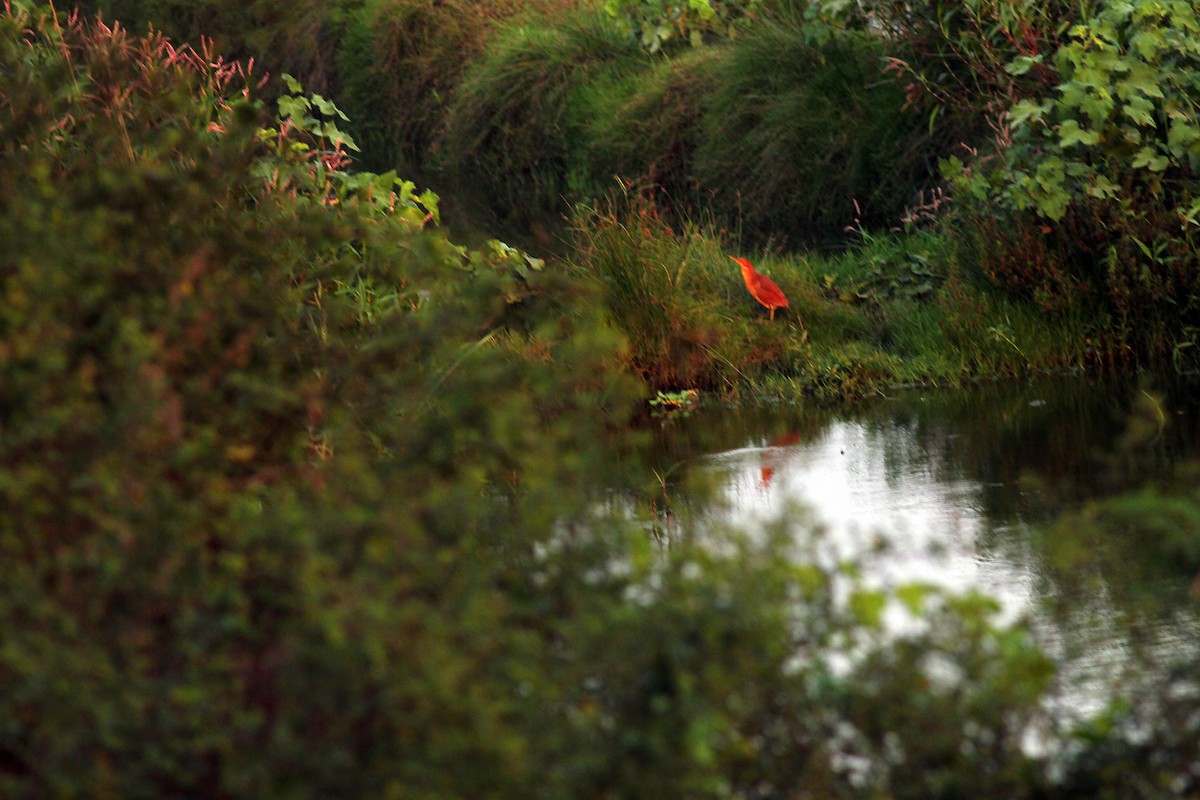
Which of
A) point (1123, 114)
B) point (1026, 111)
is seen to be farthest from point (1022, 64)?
point (1123, 114)

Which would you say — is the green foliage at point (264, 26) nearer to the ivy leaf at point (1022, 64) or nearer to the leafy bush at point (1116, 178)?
the ivy leaf at point (1022, 64)

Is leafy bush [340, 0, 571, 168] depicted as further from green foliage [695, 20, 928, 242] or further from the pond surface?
the pond surface

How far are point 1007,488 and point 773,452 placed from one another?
134cm

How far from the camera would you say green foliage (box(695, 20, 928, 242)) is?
12.3 meters

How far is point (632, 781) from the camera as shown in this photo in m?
2.86

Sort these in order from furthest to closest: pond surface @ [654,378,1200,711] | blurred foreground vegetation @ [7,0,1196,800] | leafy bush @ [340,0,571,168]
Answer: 1. leafy bush @ [340,0,571,168]
2. pond surface @ [654,378,1200,711]
3. blurred foreground vegetation @ [7,0,1196,800]

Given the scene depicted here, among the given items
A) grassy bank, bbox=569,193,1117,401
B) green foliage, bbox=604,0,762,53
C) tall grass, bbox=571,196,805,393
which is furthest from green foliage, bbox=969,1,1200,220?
green foliage, bbox=604,0,762,53

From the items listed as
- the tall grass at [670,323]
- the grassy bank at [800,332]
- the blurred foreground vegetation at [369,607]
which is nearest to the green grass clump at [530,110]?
the grassy bank at [800,332]

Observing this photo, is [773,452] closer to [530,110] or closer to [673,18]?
[673,18]

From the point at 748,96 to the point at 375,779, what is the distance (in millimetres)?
11181

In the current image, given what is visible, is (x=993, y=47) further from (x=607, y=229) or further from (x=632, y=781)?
(x=632, y=781)

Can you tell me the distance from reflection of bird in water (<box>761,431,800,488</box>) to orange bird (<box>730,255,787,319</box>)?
1370 mm

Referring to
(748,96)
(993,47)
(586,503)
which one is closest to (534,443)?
(586,503)

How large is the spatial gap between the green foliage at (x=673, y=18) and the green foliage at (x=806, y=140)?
2.03 meters
